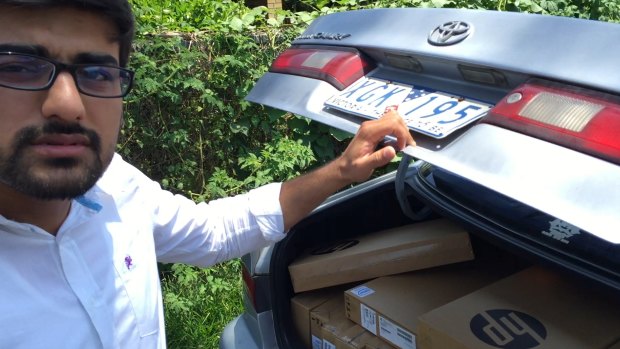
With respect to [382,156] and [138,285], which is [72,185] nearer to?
[138,285]

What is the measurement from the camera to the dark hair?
1.26 metres

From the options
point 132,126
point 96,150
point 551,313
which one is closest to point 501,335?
point 551,313

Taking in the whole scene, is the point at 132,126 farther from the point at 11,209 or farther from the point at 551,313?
the point at 551,313

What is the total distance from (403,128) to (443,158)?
0.22m

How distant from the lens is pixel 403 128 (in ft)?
4.62

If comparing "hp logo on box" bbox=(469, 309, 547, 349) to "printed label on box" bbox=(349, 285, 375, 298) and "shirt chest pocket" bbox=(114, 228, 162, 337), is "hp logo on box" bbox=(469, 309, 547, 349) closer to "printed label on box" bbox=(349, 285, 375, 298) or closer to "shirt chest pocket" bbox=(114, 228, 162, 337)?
"printed label on box" bbox=(349, 285, 375, 298)

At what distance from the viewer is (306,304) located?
2.09 m

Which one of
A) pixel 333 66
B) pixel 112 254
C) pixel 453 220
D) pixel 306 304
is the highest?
pixel 333 66

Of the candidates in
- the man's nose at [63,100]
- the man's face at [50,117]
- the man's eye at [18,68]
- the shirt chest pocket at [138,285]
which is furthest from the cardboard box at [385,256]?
the man's eye at [18,68]

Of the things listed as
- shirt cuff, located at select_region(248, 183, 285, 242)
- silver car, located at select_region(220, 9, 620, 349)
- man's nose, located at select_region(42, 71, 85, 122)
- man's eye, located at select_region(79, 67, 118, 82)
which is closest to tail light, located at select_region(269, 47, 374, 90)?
silver car, located at select_region(220, 9, 620, 349)

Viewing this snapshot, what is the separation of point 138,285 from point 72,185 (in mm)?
397

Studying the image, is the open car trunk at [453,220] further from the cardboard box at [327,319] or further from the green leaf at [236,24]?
the green leaf at [236,24]

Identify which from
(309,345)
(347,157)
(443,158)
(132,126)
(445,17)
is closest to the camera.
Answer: (443,158)

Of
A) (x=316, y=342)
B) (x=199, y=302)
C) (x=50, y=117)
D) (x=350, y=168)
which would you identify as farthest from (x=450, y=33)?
(x=199, y=302)
